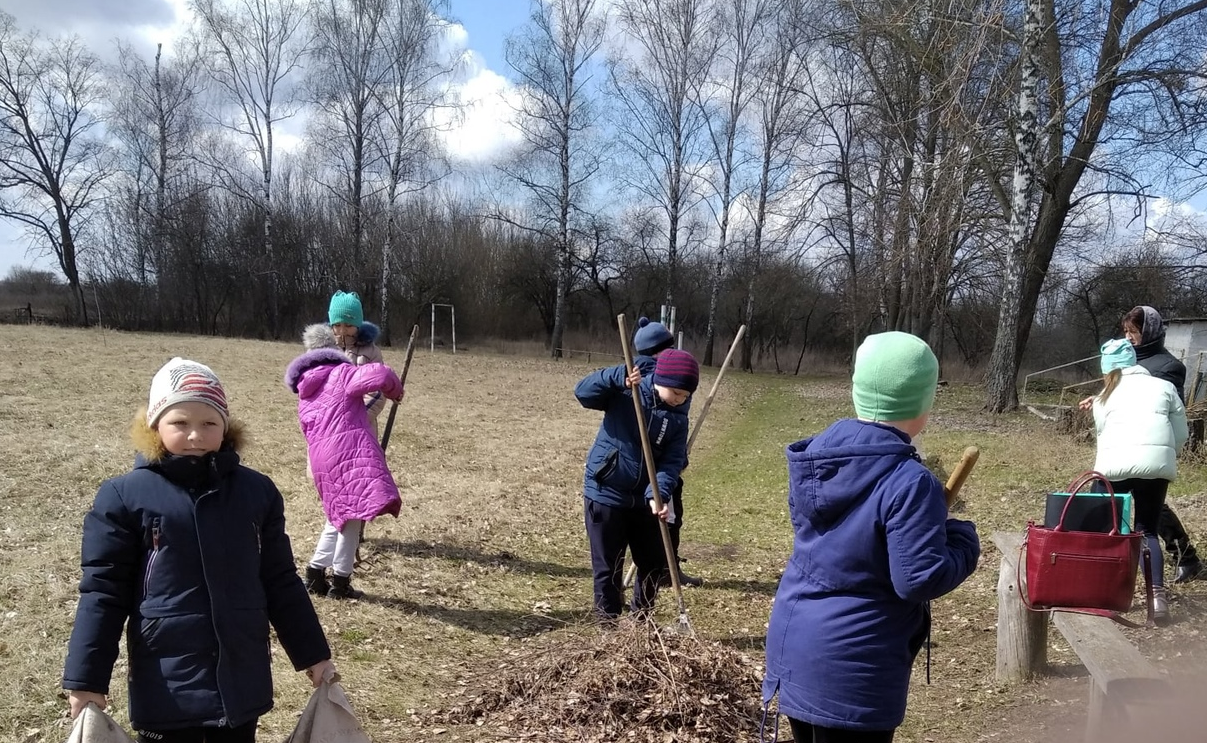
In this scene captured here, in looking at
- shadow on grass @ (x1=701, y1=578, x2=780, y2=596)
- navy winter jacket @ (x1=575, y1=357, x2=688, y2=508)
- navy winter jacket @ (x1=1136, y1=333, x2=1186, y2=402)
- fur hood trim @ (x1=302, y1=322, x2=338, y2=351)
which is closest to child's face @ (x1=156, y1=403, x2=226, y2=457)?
navy winter jacket @ (x1=575, y1=357, x2=688, y2=508)

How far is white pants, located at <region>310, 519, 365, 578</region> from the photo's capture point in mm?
5188

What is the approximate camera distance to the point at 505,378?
22.6 m

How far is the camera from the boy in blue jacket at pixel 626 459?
436cm

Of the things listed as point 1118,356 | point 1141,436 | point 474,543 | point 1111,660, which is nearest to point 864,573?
point 1111,660

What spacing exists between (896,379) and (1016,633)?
265cm

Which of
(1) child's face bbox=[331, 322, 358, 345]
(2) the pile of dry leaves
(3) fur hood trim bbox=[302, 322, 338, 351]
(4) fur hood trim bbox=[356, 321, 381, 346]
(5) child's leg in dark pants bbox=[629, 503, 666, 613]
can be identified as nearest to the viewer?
(2) the pile of dry leaves

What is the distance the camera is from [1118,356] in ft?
16.2

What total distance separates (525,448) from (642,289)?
31508mm

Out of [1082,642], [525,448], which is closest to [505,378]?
[525,448]

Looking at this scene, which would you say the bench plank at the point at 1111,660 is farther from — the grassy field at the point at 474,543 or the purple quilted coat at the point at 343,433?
the purple quilted coat at the point at 343,433

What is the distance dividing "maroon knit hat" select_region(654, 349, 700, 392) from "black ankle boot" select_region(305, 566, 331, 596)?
270 centimetres

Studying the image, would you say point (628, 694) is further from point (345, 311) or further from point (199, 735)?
point (345, 311)

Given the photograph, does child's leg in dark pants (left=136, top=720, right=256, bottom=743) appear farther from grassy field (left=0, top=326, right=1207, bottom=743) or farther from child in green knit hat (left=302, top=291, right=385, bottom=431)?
child in green knit hat (left=302, top=291, right=385, bottom=431)

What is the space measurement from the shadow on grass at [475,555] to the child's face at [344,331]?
1.86m
